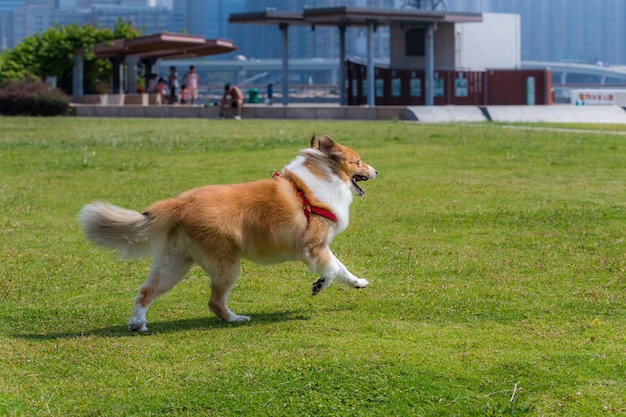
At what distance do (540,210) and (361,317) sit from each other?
17.0 feet

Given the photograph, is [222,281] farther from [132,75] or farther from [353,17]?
[132,75]

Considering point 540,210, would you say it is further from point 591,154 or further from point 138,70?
point 138,70

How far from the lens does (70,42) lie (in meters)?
49.1

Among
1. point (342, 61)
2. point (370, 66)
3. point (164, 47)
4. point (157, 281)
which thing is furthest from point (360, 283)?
point (164, 47)

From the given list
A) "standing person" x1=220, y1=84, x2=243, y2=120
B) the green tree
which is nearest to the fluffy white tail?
"standing person" x1=220, y1=84, x2=243, y2=120

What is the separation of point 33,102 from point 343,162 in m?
34.7

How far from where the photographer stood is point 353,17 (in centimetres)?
3981

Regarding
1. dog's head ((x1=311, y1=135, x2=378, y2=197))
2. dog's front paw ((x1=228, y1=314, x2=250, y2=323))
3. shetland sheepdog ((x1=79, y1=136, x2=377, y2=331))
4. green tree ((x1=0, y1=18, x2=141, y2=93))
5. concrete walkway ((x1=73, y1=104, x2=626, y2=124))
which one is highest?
green tree ((x1=0, y1=18, x2=141, y2=93))

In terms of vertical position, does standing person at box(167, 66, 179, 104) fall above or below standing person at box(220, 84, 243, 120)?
above

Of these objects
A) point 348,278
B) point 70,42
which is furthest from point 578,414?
point 70,42

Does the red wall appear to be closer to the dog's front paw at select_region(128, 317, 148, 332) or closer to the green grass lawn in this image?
the green grass lawn

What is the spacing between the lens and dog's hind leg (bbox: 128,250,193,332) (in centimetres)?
670

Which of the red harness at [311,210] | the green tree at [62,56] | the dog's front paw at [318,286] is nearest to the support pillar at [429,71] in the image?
the green tree at [62,56]

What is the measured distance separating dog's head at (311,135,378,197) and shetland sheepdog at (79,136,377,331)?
0.70 ft
